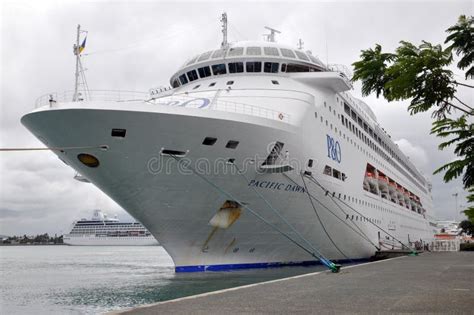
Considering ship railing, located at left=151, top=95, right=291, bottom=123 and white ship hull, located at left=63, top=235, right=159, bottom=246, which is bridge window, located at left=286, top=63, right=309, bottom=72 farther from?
white ship hull, located at left=63, top=235, right=159, bottom=246

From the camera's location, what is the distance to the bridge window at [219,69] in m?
21.3

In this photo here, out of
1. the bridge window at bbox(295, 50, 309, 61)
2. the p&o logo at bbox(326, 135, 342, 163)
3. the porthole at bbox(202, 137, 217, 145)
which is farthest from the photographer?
the bridge window at bbox(295, 50, 309, 61)

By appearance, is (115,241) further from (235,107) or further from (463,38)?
(463,38)

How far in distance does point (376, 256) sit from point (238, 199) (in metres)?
15.6

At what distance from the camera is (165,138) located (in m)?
14.7

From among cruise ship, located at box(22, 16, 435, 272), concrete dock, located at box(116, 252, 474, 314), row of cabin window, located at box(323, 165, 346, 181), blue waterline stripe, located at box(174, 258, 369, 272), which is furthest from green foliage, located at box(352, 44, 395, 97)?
row of cabin window, located at box(323, 165, 346, 181)

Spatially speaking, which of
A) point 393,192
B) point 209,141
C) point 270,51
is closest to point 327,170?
point 270,51

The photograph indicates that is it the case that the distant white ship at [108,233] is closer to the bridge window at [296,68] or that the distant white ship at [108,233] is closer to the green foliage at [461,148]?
the bridge window at [296,68]

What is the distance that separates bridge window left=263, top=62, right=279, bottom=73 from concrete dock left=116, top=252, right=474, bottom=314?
1184 centimetres

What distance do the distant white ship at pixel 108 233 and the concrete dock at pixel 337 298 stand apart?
9393 cm

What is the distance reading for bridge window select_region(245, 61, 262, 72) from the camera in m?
21.1

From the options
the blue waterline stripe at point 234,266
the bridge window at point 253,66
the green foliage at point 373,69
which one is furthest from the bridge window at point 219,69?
the green foliage at point 373,69

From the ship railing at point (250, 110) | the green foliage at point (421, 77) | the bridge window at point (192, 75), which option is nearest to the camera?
the green foliage at point (421, 77)

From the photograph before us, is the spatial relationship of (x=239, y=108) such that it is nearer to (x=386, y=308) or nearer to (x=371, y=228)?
(x=386, y=308)
